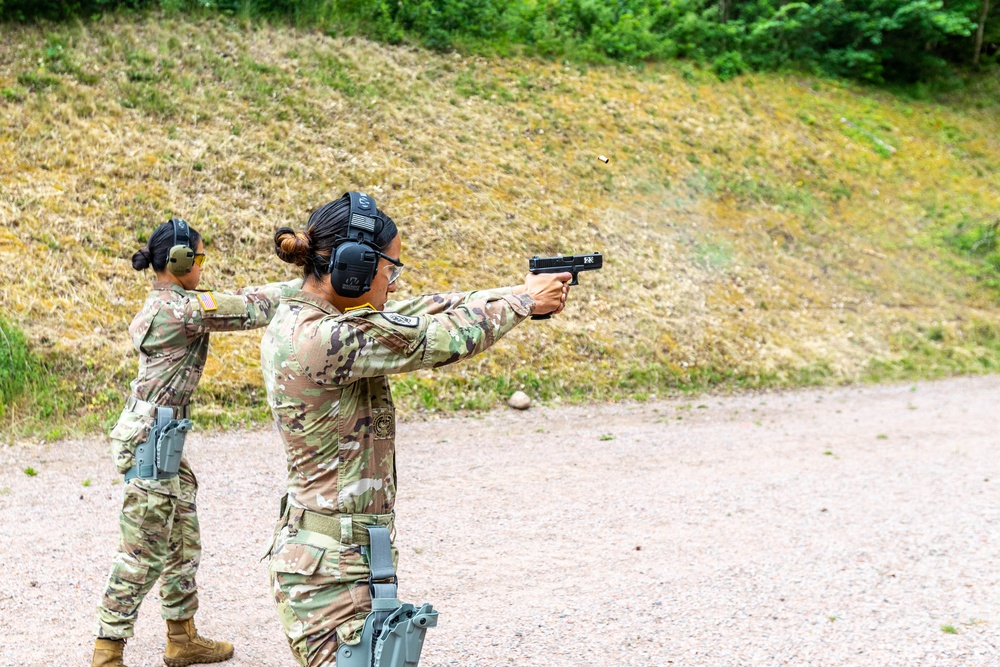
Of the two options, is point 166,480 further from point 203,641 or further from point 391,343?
point 391,343

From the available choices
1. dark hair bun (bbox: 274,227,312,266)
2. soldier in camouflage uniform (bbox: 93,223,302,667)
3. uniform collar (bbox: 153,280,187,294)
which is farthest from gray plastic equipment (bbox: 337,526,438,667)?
uniform collar (bbox: 153,280,187,294)

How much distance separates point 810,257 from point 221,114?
457 inches

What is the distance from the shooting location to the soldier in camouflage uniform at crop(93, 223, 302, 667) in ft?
13.7

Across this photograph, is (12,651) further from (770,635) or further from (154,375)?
(770,635)

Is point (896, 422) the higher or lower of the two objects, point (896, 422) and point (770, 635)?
the lower

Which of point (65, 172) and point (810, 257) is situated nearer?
point (65, 172)

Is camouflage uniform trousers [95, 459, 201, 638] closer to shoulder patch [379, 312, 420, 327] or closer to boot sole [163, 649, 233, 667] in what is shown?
boot sole [163, 649, 233, 667]

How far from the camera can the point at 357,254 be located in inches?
105

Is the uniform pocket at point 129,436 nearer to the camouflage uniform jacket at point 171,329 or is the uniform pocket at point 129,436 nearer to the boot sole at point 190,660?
the camouflage uniform jacket at point 171,329

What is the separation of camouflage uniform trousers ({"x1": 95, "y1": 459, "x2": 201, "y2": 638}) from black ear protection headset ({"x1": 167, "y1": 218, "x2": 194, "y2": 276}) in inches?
42.6

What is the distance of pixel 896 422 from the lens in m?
11.0

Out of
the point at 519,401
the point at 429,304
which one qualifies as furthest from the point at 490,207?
the point at 429,304

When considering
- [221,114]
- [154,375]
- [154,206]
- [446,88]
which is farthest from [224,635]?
[446,88]

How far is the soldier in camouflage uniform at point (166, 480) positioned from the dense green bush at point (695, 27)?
1358 cm
